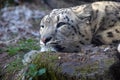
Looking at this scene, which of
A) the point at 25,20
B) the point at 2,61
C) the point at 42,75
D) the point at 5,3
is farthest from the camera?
the point at 5,3

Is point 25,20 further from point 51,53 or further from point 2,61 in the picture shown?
point 51,53

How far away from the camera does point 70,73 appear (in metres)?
3.39

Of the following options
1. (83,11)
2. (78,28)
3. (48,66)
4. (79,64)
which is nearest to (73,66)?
(79,64)

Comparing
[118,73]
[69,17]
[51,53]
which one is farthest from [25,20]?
[118,73]

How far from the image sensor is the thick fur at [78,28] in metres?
4.11

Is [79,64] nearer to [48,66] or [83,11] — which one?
[48,66]

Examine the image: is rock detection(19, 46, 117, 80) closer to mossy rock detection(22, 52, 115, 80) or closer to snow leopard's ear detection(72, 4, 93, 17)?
mossy rock detection(22, 52, 115, 80)

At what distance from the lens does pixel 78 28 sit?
425 cm

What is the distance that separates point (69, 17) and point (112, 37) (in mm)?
545

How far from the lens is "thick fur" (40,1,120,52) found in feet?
13.5

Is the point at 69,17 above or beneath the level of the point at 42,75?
above

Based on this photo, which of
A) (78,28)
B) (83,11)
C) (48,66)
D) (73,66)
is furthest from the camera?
(83,11)

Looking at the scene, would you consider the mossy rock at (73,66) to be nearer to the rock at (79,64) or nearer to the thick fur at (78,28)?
the rock at (79,64)

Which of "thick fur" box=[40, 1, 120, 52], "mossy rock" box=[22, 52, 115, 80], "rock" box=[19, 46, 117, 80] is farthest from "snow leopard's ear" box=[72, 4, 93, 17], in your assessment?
"mossy rock" box=[22, 52, 115, 80]
